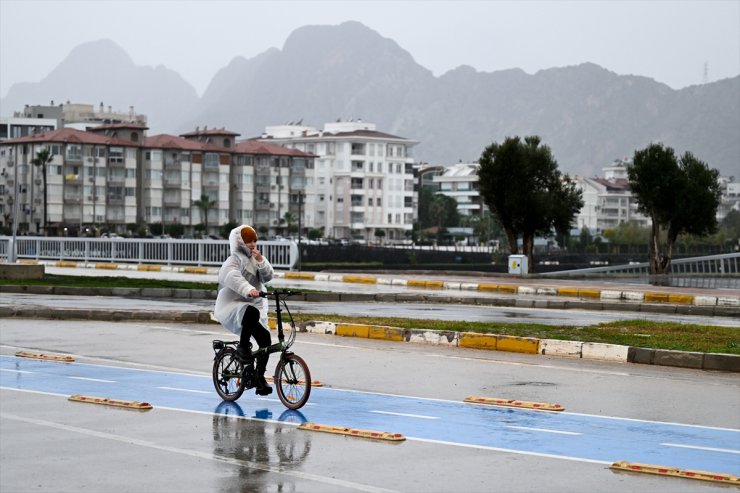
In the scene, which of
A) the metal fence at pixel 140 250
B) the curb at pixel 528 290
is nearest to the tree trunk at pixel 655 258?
the metal fence at pixel 140 250

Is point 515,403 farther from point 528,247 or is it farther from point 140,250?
point 528,247

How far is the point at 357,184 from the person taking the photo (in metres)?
180

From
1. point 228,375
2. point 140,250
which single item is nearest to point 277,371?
point 228,375

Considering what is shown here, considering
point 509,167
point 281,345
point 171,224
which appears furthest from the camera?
point 171,224

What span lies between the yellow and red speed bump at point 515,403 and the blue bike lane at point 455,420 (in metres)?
0.20

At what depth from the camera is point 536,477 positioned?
28.0ft

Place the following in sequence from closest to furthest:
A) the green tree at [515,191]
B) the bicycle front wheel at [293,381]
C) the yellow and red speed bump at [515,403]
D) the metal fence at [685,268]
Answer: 1. the bicycle front wheel at [293,381]
2. the yellow and red speed bump at [515,403]
3. the metal fence at [685,268]
4. the green tree at [515,191]

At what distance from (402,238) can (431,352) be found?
168605mm

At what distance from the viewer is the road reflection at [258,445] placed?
326 inches

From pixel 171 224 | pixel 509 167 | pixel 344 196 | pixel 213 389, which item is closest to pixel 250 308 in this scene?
pixel 213 389

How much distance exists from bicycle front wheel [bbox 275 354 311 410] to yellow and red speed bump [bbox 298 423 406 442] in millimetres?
805

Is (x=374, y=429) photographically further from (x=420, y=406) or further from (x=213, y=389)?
(x=213, y=389)

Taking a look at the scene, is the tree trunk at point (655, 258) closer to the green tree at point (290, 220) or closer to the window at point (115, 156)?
the window at point (115, 156)

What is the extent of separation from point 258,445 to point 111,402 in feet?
8.82
